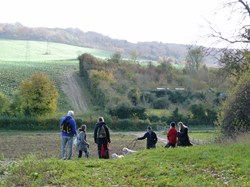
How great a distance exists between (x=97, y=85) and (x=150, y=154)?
6186 cm

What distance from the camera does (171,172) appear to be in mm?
12211

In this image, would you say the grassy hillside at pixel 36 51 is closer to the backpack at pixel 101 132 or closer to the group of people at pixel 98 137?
the group of people at pixel 98 137

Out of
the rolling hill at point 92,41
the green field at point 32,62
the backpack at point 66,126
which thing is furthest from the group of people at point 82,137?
the rolling hill at point 92,41

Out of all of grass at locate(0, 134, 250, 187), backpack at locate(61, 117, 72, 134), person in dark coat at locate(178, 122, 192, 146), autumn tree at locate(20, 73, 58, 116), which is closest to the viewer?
grass at locate(0, 134, 250, 187)

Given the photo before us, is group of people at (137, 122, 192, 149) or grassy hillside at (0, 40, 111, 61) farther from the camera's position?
grassy hillside at (0, 40, 111, 61)

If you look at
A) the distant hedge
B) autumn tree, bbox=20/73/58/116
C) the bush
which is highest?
the bush

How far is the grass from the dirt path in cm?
5786

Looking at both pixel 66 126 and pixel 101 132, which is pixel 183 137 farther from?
pixel 66 126

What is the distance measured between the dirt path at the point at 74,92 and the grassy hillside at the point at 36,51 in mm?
35639

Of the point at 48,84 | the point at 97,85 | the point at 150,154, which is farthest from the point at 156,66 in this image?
the point at 150,154

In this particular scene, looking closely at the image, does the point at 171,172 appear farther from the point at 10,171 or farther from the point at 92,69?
the point at 92,69

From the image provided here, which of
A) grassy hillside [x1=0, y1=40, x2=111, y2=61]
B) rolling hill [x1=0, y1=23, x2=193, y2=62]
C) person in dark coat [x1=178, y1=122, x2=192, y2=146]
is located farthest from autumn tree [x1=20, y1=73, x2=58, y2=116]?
rolling hill [x1=0, y1=23, x2=193, y2=62]

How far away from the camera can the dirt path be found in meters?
77.7

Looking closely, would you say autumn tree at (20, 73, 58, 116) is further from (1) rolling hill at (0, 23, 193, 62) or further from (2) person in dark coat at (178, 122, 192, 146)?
(1) rolling hill at (0, 23, 193, 62)
